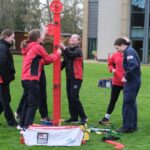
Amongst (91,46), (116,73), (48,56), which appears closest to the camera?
(48,56)

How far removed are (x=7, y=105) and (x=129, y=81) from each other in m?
2.52

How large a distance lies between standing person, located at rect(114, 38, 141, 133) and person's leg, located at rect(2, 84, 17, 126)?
2197mm

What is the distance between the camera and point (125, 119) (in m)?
10.3

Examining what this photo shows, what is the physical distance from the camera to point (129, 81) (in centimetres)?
1020

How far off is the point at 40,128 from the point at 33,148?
1.21ft

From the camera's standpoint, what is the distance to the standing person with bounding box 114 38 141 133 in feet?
33.0

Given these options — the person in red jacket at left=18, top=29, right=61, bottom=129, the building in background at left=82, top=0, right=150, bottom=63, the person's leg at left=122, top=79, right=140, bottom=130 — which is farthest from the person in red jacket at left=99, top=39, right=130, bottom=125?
the building in background at left=82, top=0, right=150, bottom=63

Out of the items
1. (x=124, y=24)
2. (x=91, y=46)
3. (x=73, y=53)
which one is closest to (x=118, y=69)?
(x=73, y=53)

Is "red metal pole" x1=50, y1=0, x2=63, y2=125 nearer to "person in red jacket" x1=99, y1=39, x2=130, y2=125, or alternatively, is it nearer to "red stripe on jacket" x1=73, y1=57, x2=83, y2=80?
"red stripe on jacket" x1=73, y1=57, x2=83, y2=80

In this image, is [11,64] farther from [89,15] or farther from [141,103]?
[89,15]

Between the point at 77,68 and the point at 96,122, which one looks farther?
the point at 96,122

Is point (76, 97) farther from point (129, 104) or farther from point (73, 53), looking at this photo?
point (129, 104)

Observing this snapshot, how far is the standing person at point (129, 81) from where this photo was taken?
33.0 feet

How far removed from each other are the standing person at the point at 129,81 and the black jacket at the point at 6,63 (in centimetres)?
216
